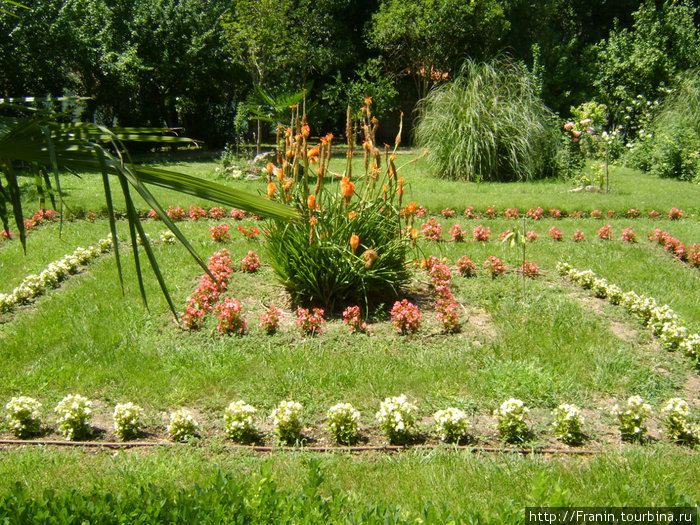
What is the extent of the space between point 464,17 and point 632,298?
15810mm

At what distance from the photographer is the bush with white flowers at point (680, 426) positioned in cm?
305

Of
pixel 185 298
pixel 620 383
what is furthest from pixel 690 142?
pixel 185 298

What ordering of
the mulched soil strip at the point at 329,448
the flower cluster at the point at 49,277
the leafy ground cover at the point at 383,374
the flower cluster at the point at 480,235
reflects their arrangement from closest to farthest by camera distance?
the leafy ground cover at the point at 383,374
the mulched soil strip at the point at 329,448
the flower cluster at the point at 49,277
the flower cluster at the point at 480,235

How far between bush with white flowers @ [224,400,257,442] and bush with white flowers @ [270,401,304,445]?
0.13m

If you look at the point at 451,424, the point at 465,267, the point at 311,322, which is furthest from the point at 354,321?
the point at 465,267

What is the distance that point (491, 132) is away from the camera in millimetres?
11508

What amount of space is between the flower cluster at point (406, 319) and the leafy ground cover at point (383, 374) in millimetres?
92

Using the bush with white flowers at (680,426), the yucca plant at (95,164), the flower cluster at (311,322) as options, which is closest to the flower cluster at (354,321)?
the flower cluster at (311,322)

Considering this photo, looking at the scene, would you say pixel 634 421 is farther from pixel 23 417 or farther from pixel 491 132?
pixel 491 132

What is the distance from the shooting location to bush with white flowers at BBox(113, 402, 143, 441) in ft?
9.92

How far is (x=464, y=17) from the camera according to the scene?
60.1 ft

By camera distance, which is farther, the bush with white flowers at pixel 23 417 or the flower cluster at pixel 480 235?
the flower cluster at pixel 480 235

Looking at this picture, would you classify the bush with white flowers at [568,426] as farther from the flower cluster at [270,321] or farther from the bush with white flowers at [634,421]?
the flower cluster at [270,321]

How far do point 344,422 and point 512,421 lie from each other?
88cm
